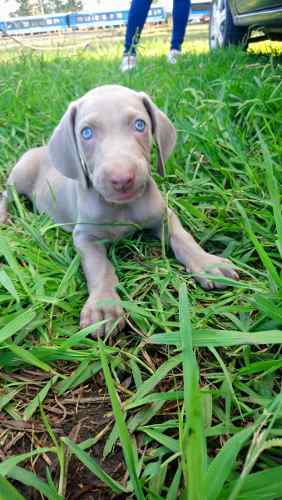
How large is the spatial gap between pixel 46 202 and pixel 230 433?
2019 millimetres

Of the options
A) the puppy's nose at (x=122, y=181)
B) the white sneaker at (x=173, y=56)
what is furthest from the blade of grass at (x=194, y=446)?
the white sneaker at (x=173, y=56)

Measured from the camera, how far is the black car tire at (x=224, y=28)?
21.0 feet

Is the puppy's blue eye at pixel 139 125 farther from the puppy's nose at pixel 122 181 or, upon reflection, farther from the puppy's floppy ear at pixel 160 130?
the puppy's nose at pixel 122 181

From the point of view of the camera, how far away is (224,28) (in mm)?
6691

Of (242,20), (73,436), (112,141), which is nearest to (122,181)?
(112,141)

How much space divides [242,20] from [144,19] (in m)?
1.21

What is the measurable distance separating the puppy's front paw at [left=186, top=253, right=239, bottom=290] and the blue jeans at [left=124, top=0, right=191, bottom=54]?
167 inches

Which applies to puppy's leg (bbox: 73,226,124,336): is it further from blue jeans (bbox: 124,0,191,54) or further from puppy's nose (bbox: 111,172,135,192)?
blue jeans (bbox: 124,0,191,54)

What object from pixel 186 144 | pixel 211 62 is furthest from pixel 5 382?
pixel 211 62

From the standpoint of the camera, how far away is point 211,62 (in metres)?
5.22

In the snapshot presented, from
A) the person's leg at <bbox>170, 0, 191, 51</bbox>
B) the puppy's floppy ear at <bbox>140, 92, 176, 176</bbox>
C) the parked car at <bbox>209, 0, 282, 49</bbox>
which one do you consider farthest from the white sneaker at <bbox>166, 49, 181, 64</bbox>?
the puppy's floppy ear at <bbox>140, 92, 176, 176</bbox>

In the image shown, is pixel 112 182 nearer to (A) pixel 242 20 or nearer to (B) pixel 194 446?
(B) pixel 194 446

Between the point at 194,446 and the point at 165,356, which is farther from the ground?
the point at 194,446

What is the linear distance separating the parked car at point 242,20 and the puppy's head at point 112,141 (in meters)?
2.96
